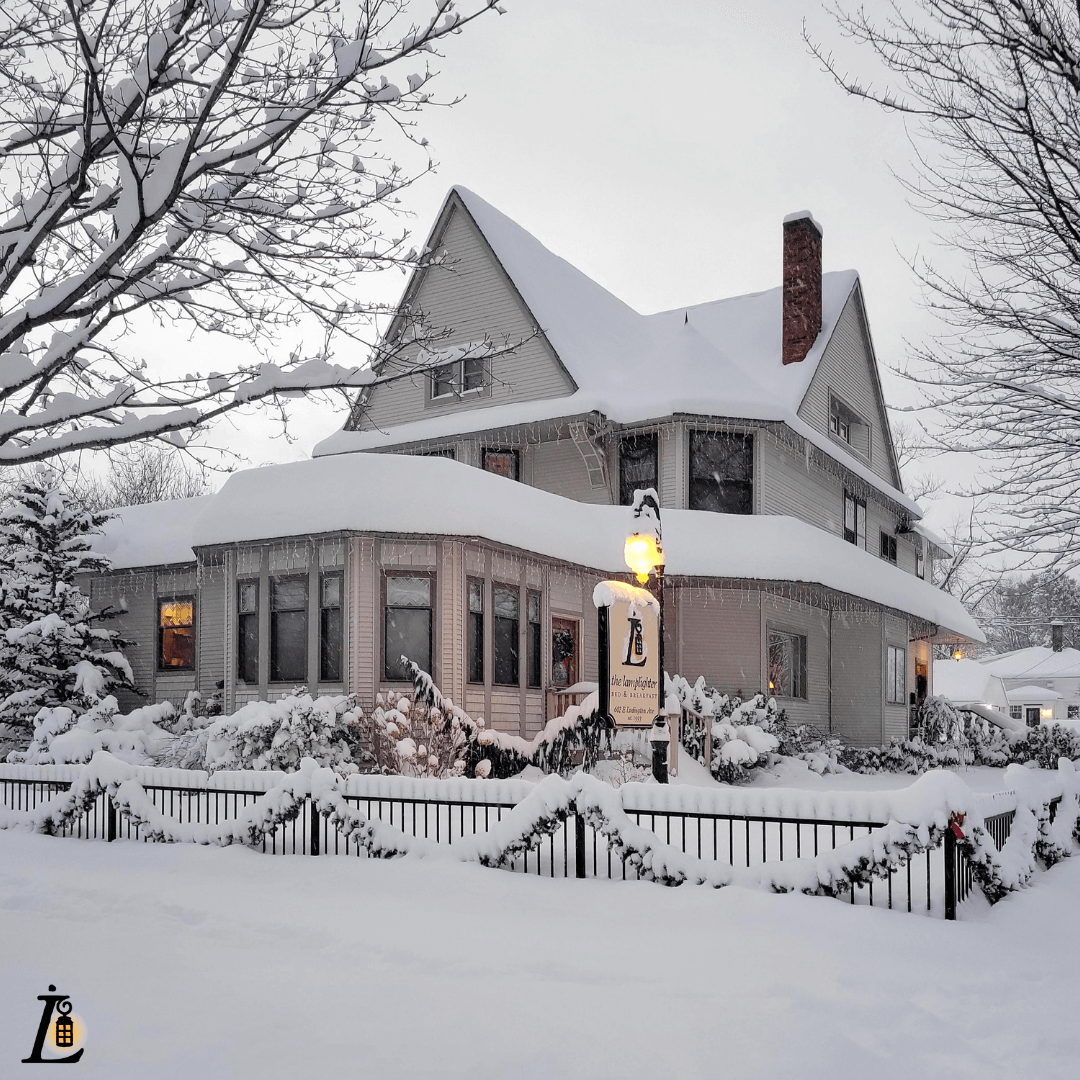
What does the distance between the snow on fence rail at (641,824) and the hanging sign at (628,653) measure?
1309 mm

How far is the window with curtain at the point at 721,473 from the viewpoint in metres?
22.7

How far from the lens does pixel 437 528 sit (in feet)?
53.7

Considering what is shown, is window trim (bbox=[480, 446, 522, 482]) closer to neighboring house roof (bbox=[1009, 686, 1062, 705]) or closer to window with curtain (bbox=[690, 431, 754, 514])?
window with curtain (bbox=[690, 431, 754, 514])

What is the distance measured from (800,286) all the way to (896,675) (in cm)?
1156

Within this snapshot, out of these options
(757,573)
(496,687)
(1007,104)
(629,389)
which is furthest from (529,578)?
(1007,104)

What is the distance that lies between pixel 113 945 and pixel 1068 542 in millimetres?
11694

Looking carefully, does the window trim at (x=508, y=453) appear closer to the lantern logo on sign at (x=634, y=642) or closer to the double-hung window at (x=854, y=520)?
the double-hung window at (x=854, y=520)

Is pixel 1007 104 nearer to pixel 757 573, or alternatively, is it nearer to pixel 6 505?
pixel 757 573

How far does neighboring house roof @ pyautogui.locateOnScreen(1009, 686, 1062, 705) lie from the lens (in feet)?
235

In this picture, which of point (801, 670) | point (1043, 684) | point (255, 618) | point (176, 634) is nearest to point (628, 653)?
point (255, 618)

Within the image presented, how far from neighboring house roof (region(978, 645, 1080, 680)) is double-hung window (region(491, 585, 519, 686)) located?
60.5 m

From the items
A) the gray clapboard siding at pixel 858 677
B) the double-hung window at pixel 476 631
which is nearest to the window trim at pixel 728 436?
the gray clapboard siding at pixel 858 677

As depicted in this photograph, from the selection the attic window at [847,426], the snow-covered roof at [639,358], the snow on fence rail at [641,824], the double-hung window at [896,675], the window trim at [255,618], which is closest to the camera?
the snow on fence rail at [641,824]

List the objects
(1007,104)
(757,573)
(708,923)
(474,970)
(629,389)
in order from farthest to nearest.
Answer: (629,389), (757,573), (1007,104), (708,923), (474,970)
